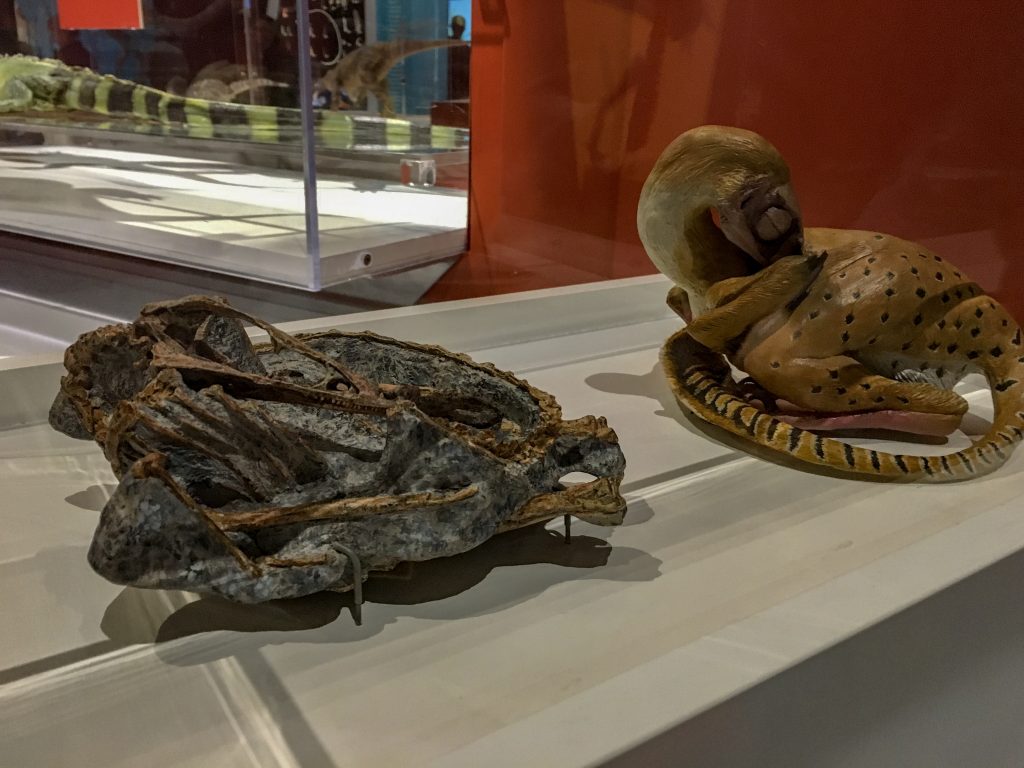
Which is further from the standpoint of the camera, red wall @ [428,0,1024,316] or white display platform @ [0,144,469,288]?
white display platform @ [0,144,469,288]

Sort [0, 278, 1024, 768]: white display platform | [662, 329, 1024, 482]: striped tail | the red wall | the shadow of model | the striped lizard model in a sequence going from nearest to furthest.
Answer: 1. [0, 278, 1024, 768]: white display platform
2. the shadow of model
3. [662, 329, 1024, 482]: striped tail
4. the red wall
5. the striped lizard model

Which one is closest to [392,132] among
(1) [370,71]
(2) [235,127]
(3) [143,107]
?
(1) [370,71]

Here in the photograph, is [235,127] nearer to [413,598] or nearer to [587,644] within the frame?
[413,598]

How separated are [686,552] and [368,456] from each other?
0.32m

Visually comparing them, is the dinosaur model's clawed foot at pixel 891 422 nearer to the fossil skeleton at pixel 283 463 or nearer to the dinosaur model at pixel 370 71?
the fossil skeleton at pixel 283 463

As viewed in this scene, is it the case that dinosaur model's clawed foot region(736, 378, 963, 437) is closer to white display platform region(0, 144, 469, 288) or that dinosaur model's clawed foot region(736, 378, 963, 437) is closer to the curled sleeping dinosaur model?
the curled sleeping dinosaur model

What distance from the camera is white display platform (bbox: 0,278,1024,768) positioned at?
1.80 feet

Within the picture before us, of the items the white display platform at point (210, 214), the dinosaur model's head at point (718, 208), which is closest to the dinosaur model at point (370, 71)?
the white display platform at point (210, 214)

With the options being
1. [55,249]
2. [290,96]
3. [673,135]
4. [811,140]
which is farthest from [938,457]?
[55,249]

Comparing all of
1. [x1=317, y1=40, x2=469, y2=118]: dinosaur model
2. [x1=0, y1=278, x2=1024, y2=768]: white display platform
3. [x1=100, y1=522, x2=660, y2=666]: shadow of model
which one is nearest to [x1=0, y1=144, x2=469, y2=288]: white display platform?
[x1=317, y1=40, x2=469, y2=118]: dinosaur model

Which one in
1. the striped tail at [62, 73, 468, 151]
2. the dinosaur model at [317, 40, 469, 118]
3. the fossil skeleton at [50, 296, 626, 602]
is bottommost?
the fossil skeleton at [50, 296, 626, 602]

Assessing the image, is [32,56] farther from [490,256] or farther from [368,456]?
[368,456]

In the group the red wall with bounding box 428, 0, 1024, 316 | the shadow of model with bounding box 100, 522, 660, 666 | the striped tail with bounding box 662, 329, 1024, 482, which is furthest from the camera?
the red wall with bounding box 428, 0, 1024, 316

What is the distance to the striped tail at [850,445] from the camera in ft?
3.02
